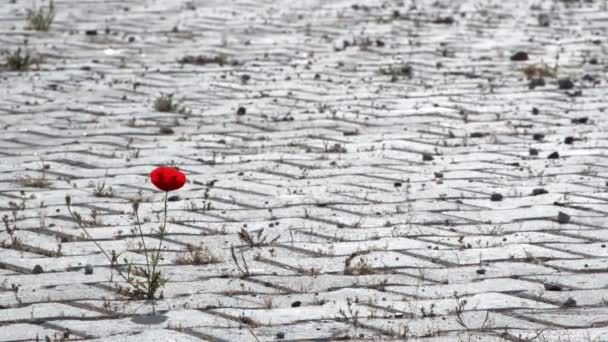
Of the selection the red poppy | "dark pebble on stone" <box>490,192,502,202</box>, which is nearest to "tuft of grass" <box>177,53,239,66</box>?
"dark pebble on stone" <box>490,192,502,202</box>

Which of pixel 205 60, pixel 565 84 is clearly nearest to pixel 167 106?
pixel 205 60

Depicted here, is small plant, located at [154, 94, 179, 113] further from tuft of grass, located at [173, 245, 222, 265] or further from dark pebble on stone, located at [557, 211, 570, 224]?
dark pebble on stone, located at [557, 211, 570, 224]

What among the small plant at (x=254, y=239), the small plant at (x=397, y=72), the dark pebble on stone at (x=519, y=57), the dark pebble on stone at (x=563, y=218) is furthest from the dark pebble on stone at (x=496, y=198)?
the dark pebble on stone at (x=519, y=57)

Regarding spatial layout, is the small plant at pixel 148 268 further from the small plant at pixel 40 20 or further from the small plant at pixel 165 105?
the small plant at pixel 40 20

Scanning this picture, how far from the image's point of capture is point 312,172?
6668 millimetres

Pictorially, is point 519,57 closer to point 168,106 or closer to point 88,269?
point 168,106

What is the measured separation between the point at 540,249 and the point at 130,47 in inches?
219

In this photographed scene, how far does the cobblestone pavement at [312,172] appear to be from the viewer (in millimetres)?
4609

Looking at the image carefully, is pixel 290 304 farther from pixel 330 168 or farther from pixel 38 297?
pixel 330 168

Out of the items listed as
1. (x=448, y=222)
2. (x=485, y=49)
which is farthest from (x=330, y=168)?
(x=485, y=49)

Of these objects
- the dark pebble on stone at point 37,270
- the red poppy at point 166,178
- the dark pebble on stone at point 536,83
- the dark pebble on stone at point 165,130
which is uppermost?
the red poppy at point 166,178

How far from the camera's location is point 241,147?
23.7ft

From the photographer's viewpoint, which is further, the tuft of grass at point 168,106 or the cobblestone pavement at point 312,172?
the tuft of grass at point 168,106

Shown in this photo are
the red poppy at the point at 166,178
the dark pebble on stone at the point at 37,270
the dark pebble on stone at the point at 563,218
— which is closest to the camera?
the red poppy at the point at 166,178
